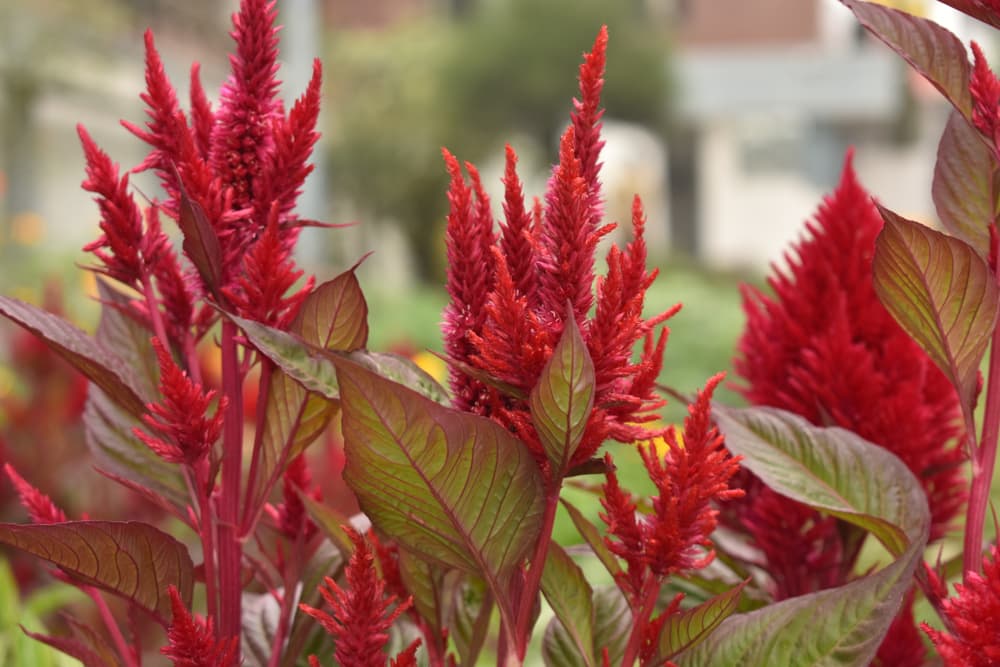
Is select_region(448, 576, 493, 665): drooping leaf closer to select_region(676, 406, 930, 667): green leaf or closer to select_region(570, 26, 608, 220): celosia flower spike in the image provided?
select_region(676, 406, 930, 667): green leaf

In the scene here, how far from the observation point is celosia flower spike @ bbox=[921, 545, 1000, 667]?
47 centimetres

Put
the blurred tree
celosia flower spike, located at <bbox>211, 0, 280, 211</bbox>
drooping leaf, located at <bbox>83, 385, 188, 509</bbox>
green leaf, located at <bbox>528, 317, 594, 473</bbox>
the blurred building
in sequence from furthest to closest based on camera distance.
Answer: the blurred building → the blurred tree → drooping leaf, located at <bbox>83, 385, 188, 509</bbox> → celosia flower spike, located at <bbox>211, 0, 280, 211</bbox> → green leaf, located at <bbox>528, 317, 594, 473</bbox>

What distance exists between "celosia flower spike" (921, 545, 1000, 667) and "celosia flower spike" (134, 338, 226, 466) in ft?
1.09

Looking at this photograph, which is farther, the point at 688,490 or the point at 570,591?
the point at 570,591

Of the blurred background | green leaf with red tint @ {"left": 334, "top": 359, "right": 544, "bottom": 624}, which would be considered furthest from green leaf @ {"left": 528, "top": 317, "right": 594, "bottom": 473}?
the blurred background

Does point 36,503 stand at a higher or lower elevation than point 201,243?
lower

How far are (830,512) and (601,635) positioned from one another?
0.15 m

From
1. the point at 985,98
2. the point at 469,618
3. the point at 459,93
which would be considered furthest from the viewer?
the point at 459,93

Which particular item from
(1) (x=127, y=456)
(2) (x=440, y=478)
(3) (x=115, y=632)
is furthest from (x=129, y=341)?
(2) (x=440, y=478)

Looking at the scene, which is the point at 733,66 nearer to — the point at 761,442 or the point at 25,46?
the point at 25,46

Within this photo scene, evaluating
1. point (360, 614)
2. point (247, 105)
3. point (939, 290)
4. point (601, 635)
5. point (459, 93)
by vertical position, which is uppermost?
point (247, 105)

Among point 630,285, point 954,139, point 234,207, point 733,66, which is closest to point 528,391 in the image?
point 630,285

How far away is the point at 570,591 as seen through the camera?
1.89ft

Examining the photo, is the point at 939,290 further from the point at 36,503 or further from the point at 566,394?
the point at 36,503
